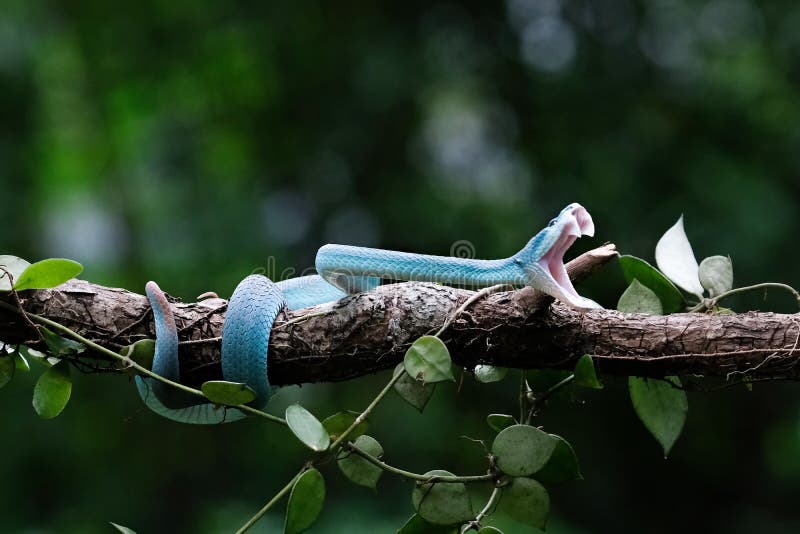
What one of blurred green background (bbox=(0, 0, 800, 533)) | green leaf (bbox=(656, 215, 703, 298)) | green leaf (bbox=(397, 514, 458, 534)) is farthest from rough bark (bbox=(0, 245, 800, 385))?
blurred green background (bbox=(0, 0, 800, 533))

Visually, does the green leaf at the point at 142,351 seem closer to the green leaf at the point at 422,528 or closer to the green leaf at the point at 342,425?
the green leaf at the point at 342,425

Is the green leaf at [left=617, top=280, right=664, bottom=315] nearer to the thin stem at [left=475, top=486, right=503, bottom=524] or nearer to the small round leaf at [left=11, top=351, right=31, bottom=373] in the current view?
the thin stem at [left=475, top=486, right=503, bottom=524]

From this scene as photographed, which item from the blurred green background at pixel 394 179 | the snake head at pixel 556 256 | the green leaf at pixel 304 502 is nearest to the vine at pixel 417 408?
the green leaf at pixel 304 502

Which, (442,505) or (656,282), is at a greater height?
(656,282)

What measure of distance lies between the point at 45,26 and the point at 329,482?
4449 millimetres

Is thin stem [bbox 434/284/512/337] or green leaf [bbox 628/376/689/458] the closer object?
thin stem [bbox 434/284/512/337]

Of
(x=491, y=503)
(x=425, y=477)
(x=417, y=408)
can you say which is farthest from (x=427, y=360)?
(x=491, y=503)

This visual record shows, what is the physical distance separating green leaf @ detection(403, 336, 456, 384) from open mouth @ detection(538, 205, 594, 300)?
1.01 feet

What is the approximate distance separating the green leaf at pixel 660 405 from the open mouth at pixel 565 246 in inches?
12.0

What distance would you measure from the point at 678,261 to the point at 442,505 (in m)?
0.83

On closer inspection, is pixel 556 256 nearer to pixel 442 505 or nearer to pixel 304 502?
pixel 442 505

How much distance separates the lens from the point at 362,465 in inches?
67.6

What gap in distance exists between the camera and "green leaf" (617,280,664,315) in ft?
6.28

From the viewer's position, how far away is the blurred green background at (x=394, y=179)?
539 centimetres
